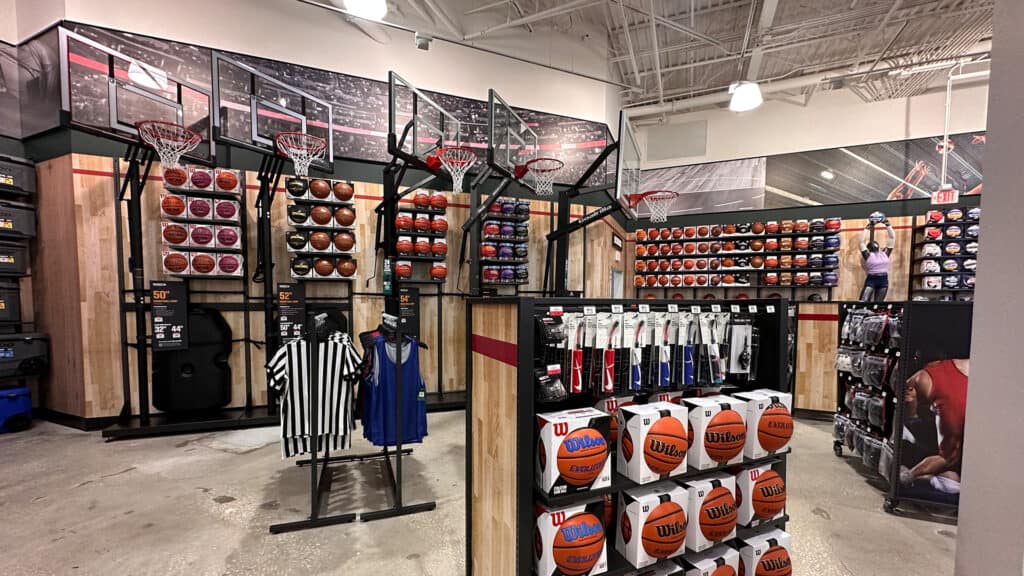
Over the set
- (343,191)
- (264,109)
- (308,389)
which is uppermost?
(264,109)

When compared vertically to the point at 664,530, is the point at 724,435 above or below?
above

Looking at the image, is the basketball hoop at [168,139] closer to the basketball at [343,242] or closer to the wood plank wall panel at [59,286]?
the wood plank wall panel at [59,286]

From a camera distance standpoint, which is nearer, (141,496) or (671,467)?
(671,467)

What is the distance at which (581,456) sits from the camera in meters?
1.58

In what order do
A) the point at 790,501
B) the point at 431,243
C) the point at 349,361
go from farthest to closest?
the point at 431,243, the point at 790,501, the point at 349,361

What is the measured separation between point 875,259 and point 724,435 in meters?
6.74

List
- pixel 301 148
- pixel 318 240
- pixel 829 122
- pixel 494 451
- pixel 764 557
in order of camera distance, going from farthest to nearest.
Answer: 1. pixel 829 122
2. pixel 318 240
3. pixel 301 148
4. pixel 764 557
5. pixel 494 451

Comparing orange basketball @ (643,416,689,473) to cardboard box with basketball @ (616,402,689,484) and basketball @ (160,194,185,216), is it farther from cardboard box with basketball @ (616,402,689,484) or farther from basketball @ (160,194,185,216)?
basketball @ (160,194,185,216)

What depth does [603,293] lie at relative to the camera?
7.55 m

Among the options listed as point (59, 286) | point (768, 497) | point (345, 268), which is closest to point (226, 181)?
point (345, 268)

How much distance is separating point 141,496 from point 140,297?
2.57m

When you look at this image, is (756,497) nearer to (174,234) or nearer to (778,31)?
(174,234)

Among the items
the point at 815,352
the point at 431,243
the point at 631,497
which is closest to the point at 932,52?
the point at 815,352

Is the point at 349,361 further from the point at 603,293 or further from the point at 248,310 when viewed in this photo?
the point at 603,293
